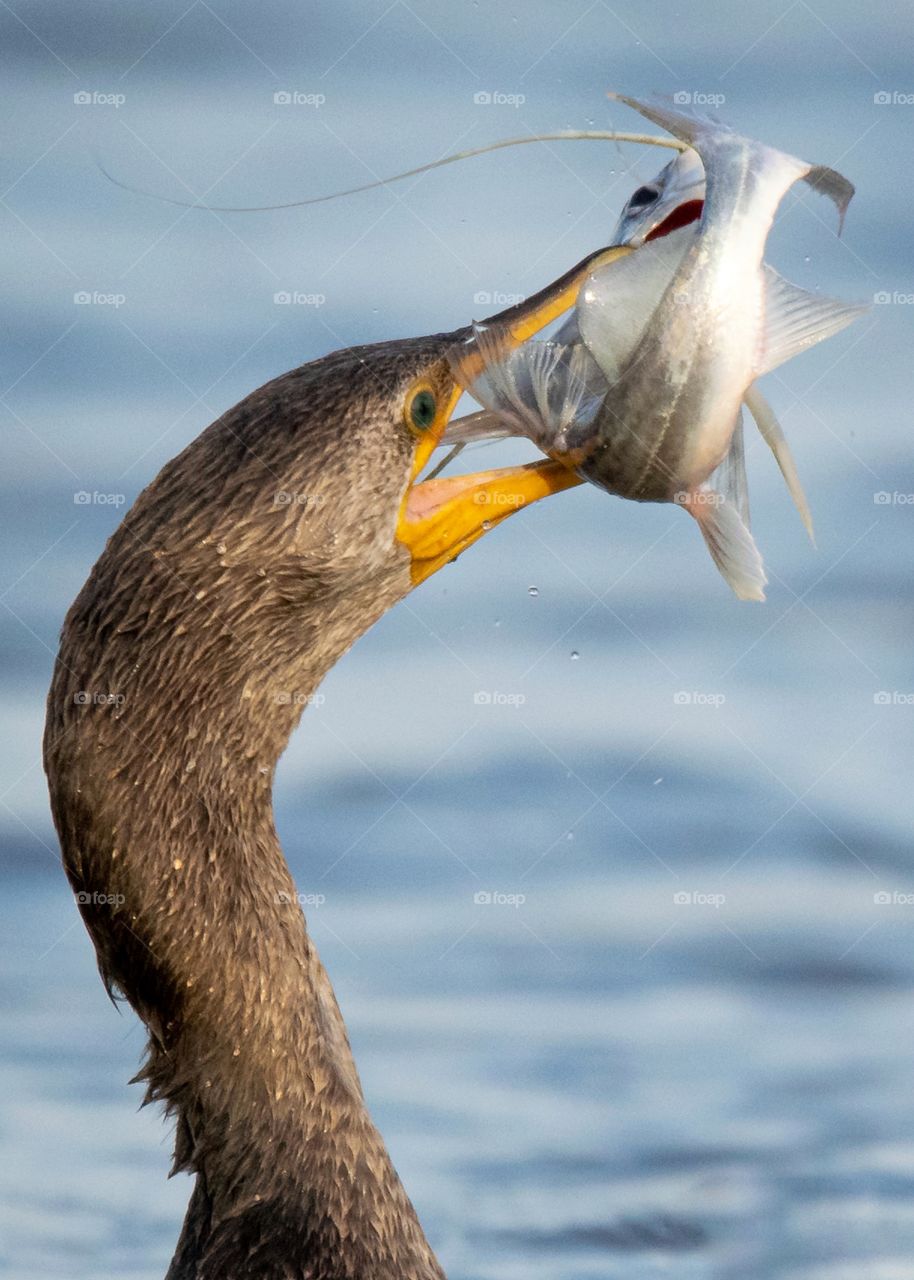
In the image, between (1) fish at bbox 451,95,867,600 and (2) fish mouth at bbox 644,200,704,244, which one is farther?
(2) fish mouth at bbox 644,200,704,244

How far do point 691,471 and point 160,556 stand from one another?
1143 mm

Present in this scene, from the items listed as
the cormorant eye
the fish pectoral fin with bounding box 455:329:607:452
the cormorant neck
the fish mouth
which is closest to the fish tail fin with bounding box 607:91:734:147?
the fish mouth

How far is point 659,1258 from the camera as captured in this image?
6.86 meters

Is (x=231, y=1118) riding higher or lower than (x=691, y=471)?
lower

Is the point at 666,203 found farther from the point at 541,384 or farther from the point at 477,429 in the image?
the point at 477,429

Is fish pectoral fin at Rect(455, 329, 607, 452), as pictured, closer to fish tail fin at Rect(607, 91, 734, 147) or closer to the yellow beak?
the yellow beak

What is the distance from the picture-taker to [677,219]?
196 inches

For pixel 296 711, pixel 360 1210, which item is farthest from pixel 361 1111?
pixel 296 711

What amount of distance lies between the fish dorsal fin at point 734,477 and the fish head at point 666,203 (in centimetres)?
43

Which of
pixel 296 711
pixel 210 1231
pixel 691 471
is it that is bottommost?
pixel 210 1231

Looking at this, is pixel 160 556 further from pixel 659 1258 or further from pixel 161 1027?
pixel 659 1258

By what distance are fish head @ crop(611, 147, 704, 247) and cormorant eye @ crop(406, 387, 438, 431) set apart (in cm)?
51

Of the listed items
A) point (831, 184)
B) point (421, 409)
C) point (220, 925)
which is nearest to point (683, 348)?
point (831, 184)

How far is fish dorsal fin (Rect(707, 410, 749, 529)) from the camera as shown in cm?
501
